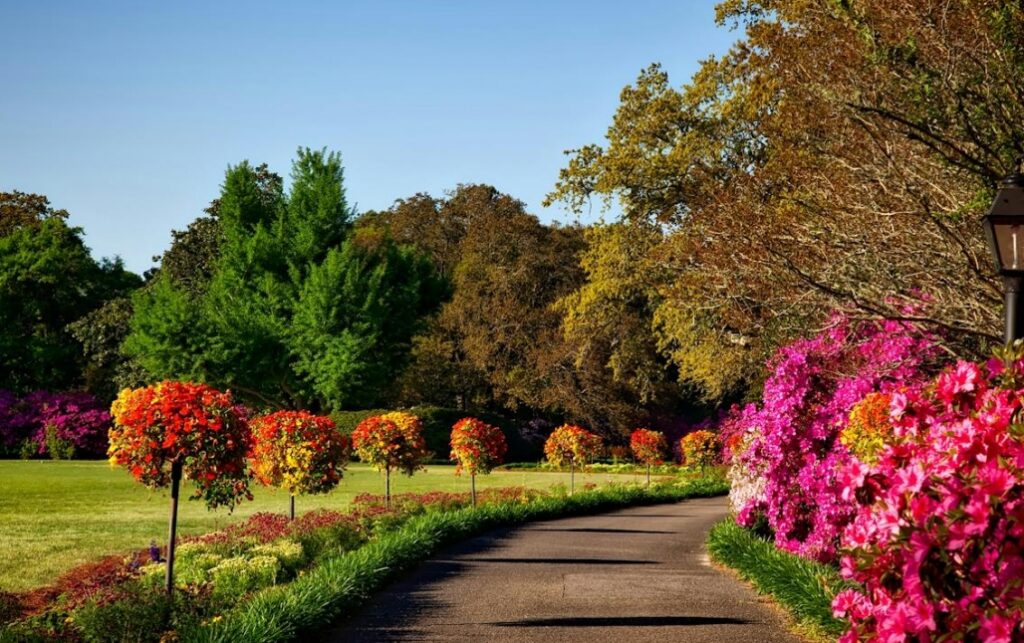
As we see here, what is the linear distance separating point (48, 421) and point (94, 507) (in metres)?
20.8

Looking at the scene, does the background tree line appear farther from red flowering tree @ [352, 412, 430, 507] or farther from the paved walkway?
red flowering tree @ [352, 412, 430, 507]

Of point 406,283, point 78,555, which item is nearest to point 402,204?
point 406,283

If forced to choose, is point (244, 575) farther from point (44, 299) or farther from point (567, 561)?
point (44, 299)

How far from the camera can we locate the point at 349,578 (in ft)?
34.3

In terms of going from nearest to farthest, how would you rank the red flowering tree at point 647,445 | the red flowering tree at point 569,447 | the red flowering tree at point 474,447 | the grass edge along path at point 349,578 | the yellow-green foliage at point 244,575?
1. the grass edge along path at point 349,578
2. the yellow-green foliage at point 244,575
3. the red flowering tree at point 474,447
4. the red flowering tree at point 569,447
5. the red flowering tree at point 647,445

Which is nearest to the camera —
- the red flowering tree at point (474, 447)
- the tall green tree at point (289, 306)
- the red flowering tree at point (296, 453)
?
the red flowering tree at point (296, 453)

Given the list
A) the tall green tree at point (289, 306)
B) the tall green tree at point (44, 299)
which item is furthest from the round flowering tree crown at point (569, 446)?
the tall green tree at point (44, 299)

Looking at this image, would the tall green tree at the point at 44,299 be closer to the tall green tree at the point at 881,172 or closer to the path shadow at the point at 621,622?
the tall green tree at the point at 881,172

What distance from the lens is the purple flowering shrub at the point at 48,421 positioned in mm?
42812

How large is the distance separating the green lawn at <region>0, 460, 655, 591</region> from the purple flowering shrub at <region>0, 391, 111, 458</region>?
266 cm

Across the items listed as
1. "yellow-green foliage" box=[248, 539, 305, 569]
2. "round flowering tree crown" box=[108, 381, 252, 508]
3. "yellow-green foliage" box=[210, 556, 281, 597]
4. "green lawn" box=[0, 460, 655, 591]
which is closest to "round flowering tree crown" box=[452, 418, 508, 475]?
"green lawn" box=[0, 460, 655, 591]

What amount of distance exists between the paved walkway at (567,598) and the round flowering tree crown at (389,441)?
4.53 metres

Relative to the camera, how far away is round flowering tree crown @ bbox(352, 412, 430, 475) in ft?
67.5

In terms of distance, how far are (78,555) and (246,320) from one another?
27.8 meters
